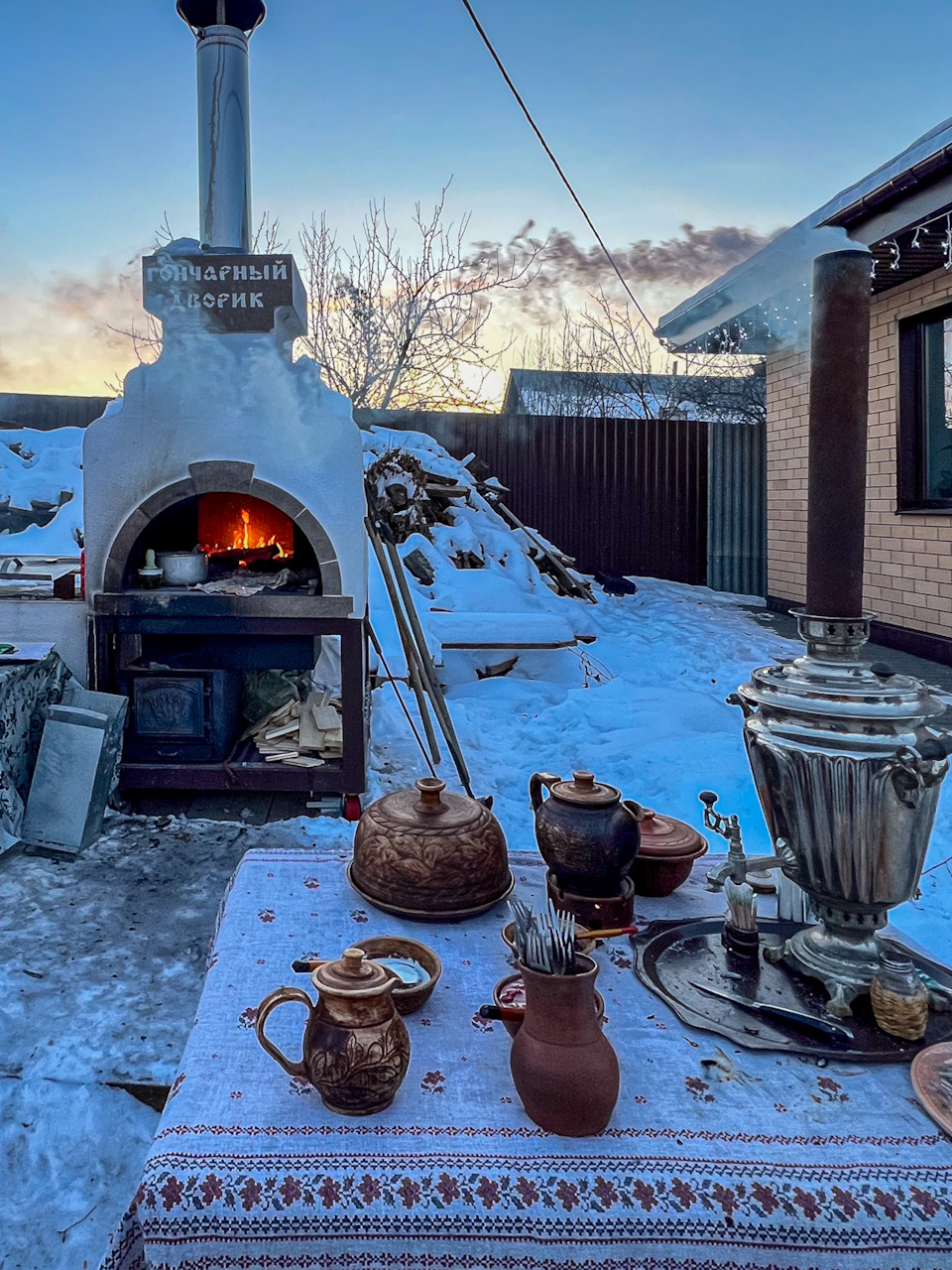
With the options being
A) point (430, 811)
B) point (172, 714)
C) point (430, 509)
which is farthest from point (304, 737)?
point (430, 509)

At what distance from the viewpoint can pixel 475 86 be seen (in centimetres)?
705

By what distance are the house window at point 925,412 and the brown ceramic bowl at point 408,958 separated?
7.37 m

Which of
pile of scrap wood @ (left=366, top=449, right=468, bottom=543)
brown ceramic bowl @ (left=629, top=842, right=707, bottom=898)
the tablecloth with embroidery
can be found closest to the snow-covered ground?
the tablecloth with embroidery

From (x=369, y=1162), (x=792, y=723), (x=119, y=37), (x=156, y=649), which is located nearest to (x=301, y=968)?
(x=369, y=1162)

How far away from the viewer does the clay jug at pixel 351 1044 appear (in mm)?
1466

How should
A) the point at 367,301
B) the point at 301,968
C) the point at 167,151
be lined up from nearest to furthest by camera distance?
the point at 301,968 → the point at 167,151 → the point at 367,301

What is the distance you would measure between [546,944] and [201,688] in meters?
Answer: 3.81

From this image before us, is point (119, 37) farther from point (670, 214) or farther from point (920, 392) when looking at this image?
point (920, 392)

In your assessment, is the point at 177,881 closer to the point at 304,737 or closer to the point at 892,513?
the point at 304,737

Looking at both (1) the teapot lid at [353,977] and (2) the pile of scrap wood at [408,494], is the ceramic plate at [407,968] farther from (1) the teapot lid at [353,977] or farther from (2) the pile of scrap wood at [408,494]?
(2) the pile of scrap wood at [408,494]

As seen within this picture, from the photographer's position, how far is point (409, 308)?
15000mm

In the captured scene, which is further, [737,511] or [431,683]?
[737,511]

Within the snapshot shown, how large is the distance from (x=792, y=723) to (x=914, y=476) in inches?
290

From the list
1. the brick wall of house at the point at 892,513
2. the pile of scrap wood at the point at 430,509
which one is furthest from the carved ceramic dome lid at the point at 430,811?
the pile of scrap wood at the point at 430,509
